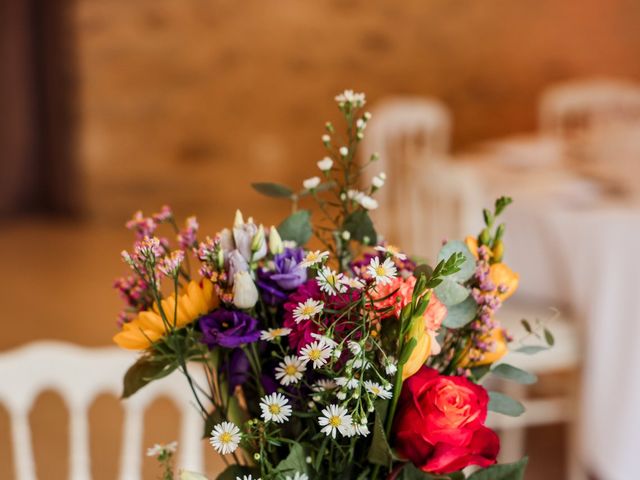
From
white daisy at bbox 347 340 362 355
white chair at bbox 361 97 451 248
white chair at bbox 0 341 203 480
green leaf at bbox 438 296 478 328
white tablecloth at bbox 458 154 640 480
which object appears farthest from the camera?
white chair at bbox 361 97 451 248

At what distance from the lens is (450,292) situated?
0.76 metres

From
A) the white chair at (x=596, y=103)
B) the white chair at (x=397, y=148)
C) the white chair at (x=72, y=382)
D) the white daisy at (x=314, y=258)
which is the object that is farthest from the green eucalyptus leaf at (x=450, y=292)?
the white chair at (x=596, y=103)

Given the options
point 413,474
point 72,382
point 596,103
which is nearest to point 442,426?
point 413,474

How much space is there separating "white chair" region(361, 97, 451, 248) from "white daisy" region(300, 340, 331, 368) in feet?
7.83

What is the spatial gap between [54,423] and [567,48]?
4.43 meters

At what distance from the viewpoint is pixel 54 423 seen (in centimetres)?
311

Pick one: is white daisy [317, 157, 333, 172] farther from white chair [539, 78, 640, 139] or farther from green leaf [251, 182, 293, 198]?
white chair [539, 78, 640, 139]

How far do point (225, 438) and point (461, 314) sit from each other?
0.23 m

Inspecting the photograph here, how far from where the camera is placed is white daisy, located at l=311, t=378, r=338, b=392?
2.33ft

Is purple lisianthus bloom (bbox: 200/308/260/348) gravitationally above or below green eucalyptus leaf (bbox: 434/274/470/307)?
below

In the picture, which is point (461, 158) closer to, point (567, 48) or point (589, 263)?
point (589, 263)

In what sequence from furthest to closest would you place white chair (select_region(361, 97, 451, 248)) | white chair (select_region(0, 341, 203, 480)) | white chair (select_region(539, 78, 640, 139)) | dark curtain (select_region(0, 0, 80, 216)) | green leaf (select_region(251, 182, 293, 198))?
dark curtain (select_region(0, 0, 80, 216))
white chair (select_region(539, 78, 640, 139))
white chair (select_region(361, 97, 451, 248))
white chair (select_region(0, 341, 203, 480))
green leaf (select_region(251, 182, 293, 198))

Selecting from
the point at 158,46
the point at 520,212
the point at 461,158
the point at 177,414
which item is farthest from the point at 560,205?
the point at 158,46

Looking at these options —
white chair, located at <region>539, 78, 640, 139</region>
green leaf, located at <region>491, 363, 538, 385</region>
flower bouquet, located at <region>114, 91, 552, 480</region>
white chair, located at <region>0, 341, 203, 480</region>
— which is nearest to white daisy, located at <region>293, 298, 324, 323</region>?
flower bouquet, located at <region>114, 91, 552, 480</region>
